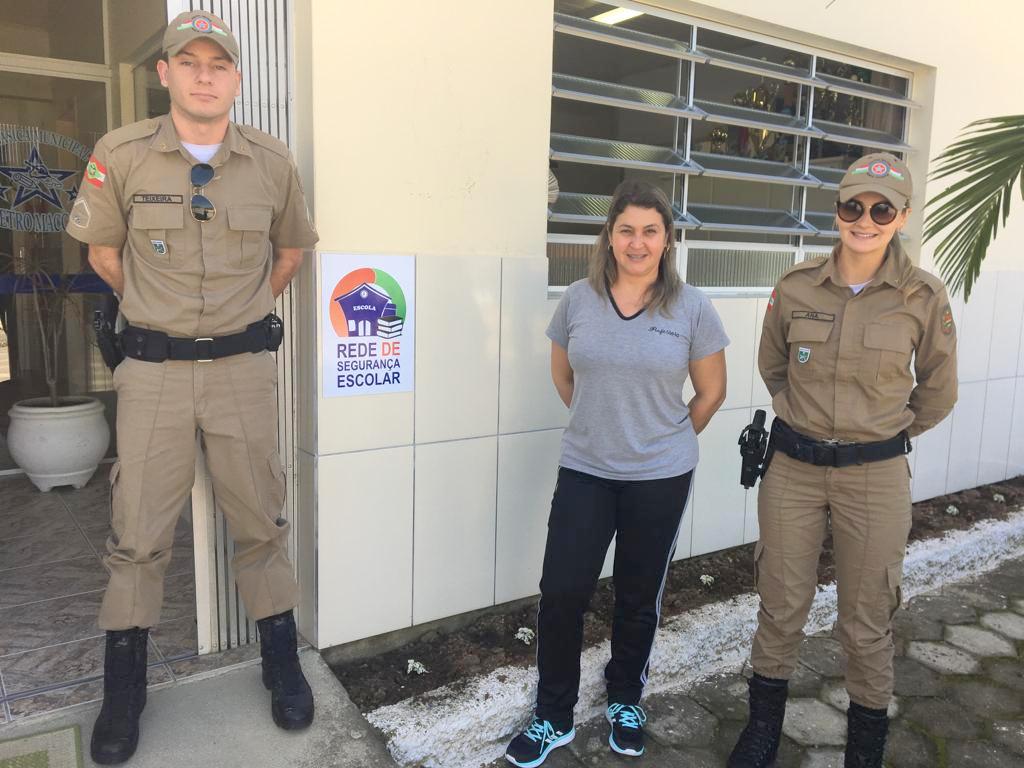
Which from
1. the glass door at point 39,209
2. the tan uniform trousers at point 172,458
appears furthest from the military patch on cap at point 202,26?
the glass door at point 39,209

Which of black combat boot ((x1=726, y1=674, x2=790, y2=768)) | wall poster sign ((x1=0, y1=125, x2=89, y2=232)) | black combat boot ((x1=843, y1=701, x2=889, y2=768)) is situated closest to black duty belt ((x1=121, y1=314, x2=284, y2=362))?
black combat boot ((x1=726, y1=674, x2=790, y2=768))

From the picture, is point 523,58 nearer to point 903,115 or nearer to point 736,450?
point 736,450

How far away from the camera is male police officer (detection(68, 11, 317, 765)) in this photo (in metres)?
2.36

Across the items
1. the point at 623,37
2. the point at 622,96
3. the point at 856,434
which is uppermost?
the point at 623,37

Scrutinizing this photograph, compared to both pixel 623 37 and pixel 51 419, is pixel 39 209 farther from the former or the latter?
pixel 623 37

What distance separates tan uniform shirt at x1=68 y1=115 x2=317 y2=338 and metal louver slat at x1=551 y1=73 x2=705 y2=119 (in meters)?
1.46

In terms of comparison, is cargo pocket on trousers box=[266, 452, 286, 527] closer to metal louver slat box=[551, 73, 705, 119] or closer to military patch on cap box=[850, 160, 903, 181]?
metal louver slat box=[551, 73, 705, 119]

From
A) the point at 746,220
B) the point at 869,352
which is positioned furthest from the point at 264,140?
the point at 746,220

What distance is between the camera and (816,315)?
259cm

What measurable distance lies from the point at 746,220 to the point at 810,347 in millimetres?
1850

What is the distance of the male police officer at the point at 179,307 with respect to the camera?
2363 mm

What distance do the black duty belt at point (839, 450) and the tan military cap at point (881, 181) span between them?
73 cm

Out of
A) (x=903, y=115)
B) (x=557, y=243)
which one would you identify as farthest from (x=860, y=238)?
(x=903, y=115)

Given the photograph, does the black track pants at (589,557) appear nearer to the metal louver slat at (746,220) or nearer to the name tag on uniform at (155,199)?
the name tag on uniform at (155,199)
